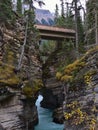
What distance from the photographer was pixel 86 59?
82.1 feet

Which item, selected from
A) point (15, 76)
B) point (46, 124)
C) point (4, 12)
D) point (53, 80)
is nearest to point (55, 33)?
point (53, 80)

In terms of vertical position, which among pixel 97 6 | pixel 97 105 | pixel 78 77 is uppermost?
pixel 97 6

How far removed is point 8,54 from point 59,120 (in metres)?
10.8

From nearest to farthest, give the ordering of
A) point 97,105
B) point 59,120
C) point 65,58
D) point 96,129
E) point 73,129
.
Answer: point 96,129, point 97,105, point 73,129, point 59,120, point 65,58

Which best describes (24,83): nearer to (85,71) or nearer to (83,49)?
(85,71)

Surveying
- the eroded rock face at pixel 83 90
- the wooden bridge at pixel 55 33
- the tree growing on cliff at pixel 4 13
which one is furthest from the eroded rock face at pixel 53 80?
the eroded rock face at pixel 83 90

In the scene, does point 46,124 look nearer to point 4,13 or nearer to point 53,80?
point 53,80

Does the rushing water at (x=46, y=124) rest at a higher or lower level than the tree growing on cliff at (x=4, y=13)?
lower

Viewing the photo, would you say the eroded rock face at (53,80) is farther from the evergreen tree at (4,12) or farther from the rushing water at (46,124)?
the evergreen tree at (4,12)

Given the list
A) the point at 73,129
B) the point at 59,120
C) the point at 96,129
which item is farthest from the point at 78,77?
the point at 59,120

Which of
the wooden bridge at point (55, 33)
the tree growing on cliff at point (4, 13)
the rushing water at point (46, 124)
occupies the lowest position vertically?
the rushing water at point (46, 124)

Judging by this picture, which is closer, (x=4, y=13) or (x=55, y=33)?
(x=4, y=13)

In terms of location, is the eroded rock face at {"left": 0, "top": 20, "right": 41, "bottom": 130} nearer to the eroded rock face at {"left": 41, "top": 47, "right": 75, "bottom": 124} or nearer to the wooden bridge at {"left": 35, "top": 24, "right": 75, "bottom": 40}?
the eroded rock face at {"left": 41, "top": 47, "right": 75, "bottom": 124}

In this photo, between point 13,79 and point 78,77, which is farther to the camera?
point 13,79
